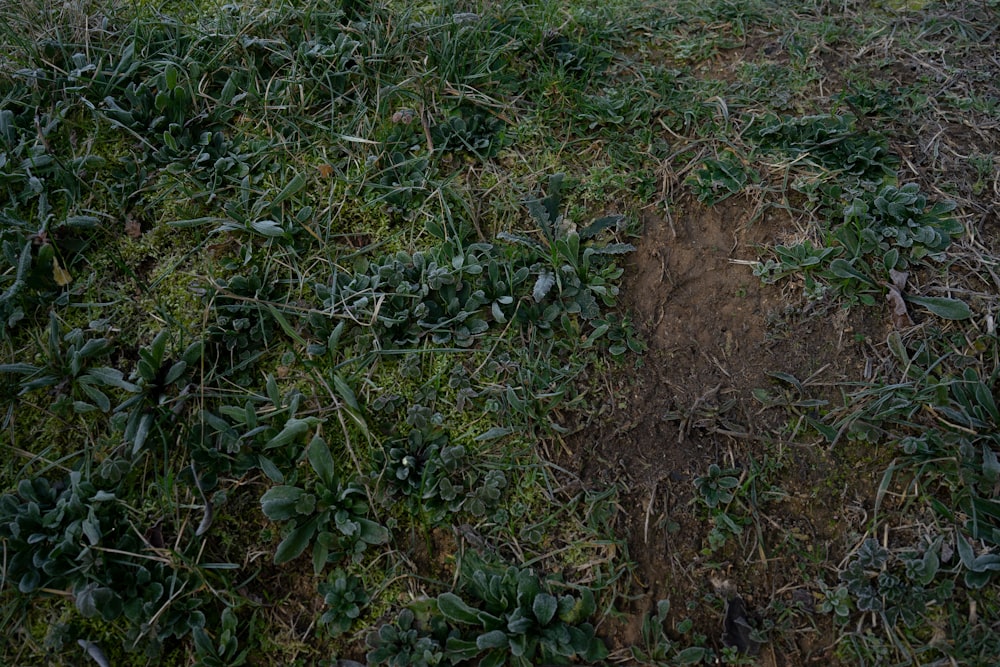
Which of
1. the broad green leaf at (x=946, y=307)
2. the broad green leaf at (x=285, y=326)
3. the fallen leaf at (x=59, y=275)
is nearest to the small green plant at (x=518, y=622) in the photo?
the broad green leaf at (x=285, y=326)

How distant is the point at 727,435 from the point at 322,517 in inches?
53.1

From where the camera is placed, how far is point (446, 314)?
239cm

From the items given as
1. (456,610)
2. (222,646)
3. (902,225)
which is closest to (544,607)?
(456,610)

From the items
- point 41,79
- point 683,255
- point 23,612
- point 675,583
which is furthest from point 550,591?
point 41,79

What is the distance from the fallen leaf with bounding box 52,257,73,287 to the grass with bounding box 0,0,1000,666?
11 mm

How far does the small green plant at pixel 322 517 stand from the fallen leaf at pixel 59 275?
1194mm

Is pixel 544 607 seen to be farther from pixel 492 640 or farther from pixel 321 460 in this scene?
Answer: pixel 321 460

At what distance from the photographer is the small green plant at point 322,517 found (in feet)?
6.73

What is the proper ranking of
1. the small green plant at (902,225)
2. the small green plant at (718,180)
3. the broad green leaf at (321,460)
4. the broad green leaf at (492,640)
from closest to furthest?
1. the broad green leaf at (492,640)
2. the broad green leaf at (321,460)
3. the small green plant at (902,225)
4. the small green plant at (718,180)

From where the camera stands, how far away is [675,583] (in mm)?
2020

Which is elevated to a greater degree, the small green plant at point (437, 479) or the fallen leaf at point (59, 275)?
the fallen leaf at point (59, 275)

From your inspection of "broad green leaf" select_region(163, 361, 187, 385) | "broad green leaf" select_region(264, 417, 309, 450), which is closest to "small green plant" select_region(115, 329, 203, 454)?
"broad green leaf" select_region(163, 361, 187, 385)

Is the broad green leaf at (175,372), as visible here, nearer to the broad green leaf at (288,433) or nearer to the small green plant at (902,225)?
the broad green leaf at (288,433)

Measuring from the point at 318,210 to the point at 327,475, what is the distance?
3.50 feet
